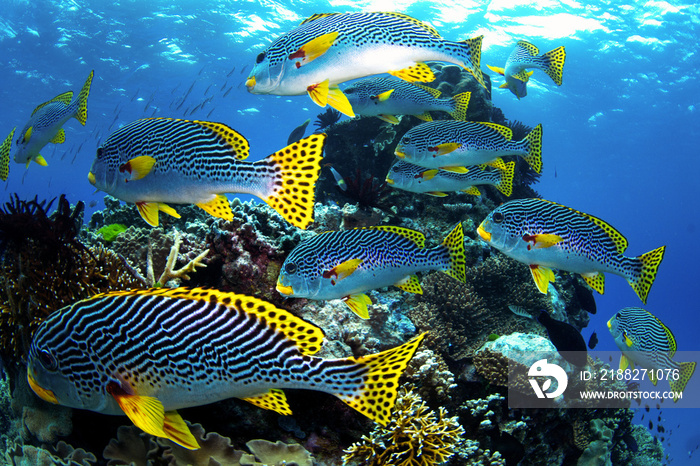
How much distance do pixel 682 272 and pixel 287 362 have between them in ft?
634

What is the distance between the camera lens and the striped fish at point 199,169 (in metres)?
2.89

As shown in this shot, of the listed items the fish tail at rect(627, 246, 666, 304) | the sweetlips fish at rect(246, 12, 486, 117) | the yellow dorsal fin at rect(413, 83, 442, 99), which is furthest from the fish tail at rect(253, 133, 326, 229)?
the yellow dorsal fin at rect(413, 83, 442, 99)

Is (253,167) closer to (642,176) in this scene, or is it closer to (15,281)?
(15,281)

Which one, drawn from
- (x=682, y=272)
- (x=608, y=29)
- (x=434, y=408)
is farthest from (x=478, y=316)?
(x=682, y=272)

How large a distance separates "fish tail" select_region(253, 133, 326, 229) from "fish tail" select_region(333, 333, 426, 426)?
3.96ft

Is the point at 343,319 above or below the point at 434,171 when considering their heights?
below

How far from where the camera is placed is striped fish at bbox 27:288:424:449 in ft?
6.62

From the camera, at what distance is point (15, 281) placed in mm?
3797

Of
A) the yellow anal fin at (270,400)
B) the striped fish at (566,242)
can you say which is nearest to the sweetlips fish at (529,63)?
the striped fish at (566,242)

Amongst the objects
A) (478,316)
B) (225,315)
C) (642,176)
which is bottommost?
(642,176)

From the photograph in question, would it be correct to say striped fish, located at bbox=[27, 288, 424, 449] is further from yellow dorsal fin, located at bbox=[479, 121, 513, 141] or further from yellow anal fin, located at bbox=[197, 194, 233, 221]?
yellow dorsal fin, located at bbox=[479, 121, 513, 141]

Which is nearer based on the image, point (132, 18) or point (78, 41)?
point (132, 18)

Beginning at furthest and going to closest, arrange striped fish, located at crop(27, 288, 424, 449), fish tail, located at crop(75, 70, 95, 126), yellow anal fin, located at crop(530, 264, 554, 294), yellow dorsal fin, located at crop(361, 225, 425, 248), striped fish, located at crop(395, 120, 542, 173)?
striped fish, located at crop(395, 120, 542, 173)
fish tail, located at crop(75, 70, 95, 126)
yellow anal fin, located at crop(530, 264, 554, 294)
yellow dorsal fin, located at crop(361, 225, 425, 248)
striped fish, located at crop(27, 288, 424, 449)

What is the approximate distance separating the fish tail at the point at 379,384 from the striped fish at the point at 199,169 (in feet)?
3.91
